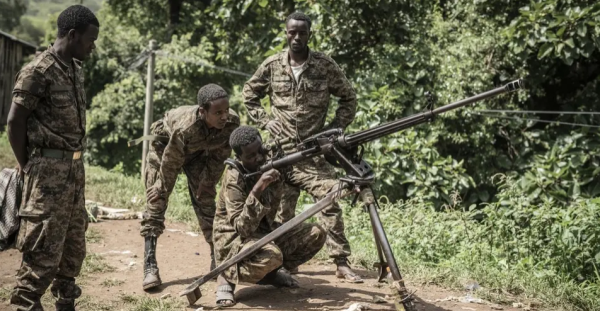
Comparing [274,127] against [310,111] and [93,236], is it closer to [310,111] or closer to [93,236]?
[310,111]

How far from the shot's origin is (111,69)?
16828mm

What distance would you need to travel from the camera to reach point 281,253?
4.68m

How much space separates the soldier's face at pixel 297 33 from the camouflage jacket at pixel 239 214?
117 centimetres

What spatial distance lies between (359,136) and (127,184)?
21.3ft

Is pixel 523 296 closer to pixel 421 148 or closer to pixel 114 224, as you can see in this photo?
pixel 421 148

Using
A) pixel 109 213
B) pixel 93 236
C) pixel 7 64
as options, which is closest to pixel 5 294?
pixel 93 236

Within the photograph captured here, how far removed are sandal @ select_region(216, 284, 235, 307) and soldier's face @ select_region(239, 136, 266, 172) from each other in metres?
0.88

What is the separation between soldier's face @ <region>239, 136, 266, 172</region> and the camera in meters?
4.66

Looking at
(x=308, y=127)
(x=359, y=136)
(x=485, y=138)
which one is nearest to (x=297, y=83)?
(x=308, y=127)

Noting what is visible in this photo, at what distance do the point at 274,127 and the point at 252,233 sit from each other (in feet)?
2.98

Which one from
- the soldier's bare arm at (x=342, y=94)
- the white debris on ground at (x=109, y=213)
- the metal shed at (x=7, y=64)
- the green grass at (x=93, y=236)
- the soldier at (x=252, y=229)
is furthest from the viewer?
the metal shed at (x=7, y=64)

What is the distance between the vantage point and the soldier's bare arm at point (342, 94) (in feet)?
18.0

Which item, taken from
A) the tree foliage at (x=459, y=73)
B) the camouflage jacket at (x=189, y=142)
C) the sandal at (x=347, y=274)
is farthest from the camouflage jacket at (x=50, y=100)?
the tree foliage at (x=459, y=73)

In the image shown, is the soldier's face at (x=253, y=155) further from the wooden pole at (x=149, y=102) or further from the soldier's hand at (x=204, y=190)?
the wooden pole at (x=149, y=102)
